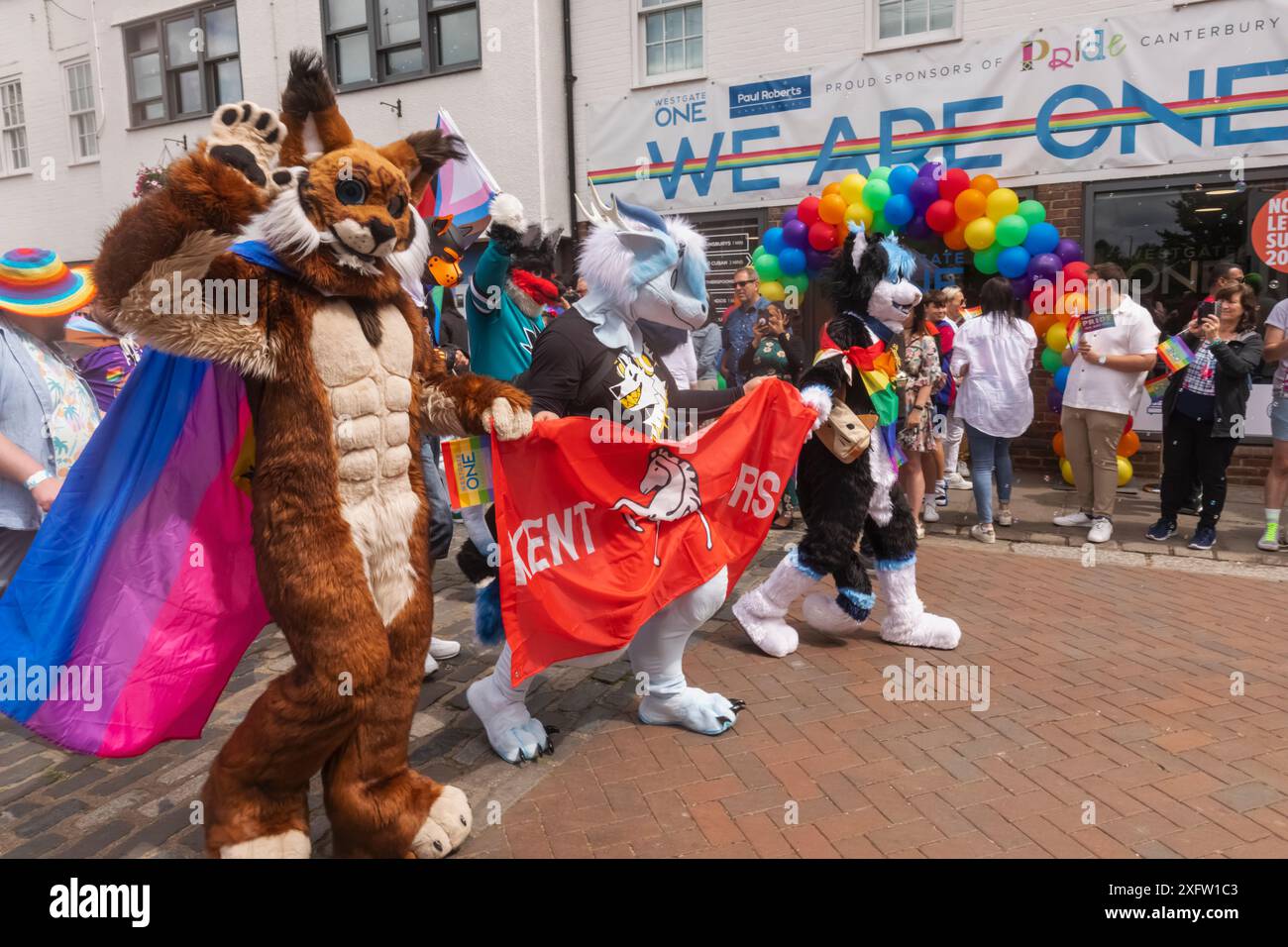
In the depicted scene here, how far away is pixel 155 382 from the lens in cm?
265

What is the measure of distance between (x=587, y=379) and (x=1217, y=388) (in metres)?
5.31

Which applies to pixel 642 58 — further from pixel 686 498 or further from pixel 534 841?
pixel 534 841

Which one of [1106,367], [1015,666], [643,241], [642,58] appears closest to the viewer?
[643,241]

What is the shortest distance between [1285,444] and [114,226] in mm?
7148

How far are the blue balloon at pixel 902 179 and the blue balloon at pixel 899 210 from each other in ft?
0.13

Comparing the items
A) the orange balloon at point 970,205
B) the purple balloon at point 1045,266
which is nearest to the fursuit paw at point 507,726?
the orange balloon at point 970,205

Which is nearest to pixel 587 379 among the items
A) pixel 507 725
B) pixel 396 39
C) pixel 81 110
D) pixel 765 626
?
pixel 507 725

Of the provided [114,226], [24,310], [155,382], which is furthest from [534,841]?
[24,310]

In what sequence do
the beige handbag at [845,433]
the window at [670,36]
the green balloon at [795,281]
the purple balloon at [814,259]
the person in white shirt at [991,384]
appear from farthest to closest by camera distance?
the window at [670,36]
the green balloon at [795,281]
the purple balloon at [814,259]
the person in white shirt at [991,384]
the beige handbag at [845,433]

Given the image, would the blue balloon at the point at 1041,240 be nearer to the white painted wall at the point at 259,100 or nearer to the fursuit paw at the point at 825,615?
the fursuit paw at the point at 825,615

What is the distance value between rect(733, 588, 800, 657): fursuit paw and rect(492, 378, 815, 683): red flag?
0.76 m

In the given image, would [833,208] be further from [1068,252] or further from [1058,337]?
[1058,337]

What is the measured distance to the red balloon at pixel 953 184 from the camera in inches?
294

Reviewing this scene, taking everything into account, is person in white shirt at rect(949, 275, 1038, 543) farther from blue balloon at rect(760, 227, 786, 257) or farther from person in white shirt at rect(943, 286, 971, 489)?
blue balloon at rect(760, 227, 786, 257)
